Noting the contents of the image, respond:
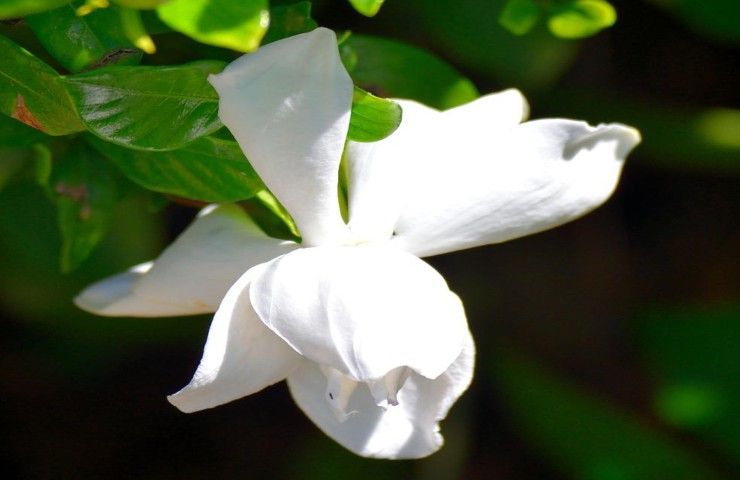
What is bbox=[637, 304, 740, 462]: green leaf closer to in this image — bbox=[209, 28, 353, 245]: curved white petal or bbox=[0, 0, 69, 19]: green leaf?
bbox=[209, 28, 353, 245]: curved white petal

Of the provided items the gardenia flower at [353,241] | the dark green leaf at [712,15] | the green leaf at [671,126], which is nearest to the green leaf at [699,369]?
the green leaf at [671,126]

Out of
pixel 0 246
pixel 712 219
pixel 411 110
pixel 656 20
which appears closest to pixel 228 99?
pixel 411 110

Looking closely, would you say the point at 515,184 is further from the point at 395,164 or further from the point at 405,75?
the point at 405,75

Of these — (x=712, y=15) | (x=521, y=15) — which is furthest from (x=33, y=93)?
(x=712, y=15)

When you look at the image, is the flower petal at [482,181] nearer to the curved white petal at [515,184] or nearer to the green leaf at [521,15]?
the curved white petal at [515,184]

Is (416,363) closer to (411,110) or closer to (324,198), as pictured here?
(324,198)

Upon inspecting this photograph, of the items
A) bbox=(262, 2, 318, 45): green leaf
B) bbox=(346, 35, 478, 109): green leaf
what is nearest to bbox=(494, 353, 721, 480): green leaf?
bbox=(346, 35, 478, 109): green leaf
